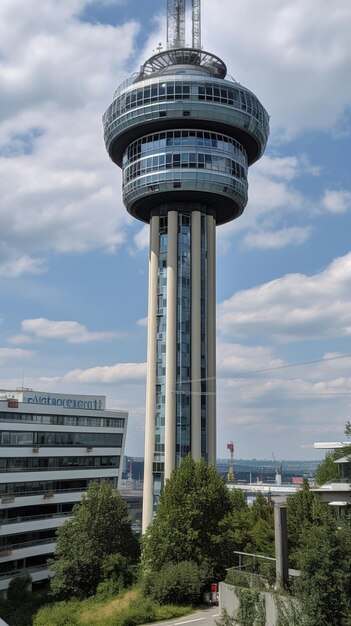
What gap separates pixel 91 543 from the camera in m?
68.0

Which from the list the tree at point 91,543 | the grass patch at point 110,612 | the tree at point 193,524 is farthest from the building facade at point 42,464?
the tree at point 193,524

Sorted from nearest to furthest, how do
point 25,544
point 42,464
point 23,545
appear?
1. point 23,545
2. point 25,544
3. point 42,464

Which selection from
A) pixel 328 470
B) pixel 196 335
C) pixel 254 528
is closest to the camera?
pixel 254 528

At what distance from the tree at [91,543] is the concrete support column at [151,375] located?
58.9 ft

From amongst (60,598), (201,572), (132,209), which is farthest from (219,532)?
(132,209)

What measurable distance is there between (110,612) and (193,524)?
11527mm

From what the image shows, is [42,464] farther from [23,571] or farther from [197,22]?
[197,22]

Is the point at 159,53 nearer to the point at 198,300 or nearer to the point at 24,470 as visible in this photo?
the point at 198,300

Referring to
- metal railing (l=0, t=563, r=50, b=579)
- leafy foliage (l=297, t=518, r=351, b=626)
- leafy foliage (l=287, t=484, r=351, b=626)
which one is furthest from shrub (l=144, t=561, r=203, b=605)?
metal railing (l=0, t=563, r=50, b=579)

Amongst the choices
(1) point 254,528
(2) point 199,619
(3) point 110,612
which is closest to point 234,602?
(2) point 199,619

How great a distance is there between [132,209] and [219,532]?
6172 centimetres

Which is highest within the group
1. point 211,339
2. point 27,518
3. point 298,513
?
point 211,339

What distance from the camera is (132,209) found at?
106m

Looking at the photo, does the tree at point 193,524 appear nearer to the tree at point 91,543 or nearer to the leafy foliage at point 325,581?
the tree at point 91,543
